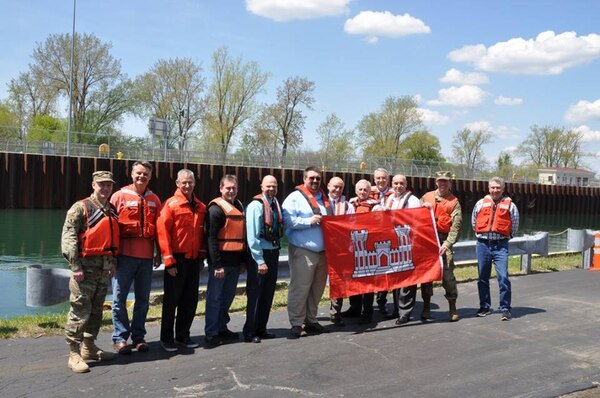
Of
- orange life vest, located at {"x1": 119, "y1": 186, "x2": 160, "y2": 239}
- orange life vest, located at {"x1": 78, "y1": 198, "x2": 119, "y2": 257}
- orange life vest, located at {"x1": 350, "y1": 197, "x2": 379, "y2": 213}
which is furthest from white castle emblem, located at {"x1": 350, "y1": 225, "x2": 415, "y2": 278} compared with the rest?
orange life vest, located at {"x1": 78, "y1": 198, "x2": 119, "y2": 257}

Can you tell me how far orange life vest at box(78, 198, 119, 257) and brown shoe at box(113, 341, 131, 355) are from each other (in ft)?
3.19

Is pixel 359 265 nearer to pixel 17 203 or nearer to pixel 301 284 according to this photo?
pixel 301 284

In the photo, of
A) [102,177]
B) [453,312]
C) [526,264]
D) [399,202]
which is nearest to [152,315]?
[102,177]

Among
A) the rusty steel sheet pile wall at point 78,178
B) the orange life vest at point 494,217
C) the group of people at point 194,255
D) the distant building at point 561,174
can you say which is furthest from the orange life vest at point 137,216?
the distant building at point 561,174

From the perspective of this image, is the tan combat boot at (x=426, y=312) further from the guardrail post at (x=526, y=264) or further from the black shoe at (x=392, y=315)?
the guardrail post at (x=526, y=264)

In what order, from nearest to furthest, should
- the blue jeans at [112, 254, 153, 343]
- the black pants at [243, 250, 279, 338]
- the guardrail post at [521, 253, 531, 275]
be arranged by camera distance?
the blue jeans at [112, 254, 153, 343]
the black pants at [243, 250, 279, 338]
the guardrail post at [521, 253, 531, 275]

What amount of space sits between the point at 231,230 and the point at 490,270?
393 cm

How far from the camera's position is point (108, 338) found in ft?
21.8

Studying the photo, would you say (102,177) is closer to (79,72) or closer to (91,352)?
(91,352)

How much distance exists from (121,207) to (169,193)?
30.5 m

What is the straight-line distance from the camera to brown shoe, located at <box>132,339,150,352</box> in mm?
6125

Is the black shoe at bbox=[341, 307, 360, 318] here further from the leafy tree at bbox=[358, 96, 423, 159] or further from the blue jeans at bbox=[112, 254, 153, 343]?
the leafy tree at bbox=[358, 96, 423, 159]

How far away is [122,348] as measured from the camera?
19.6 ft

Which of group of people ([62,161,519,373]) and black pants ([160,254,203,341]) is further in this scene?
black pants ([160,254,203,341])
